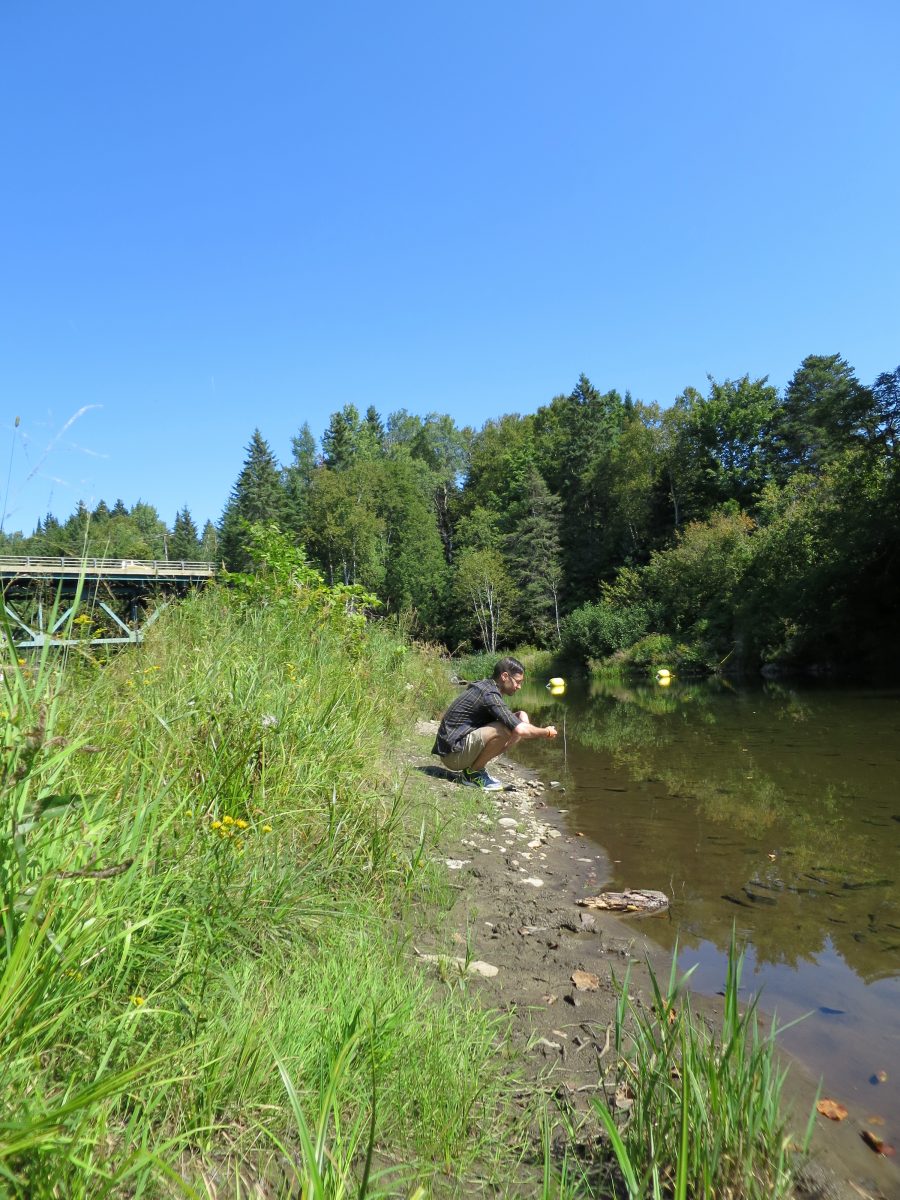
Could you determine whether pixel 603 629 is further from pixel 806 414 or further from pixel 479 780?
pixel 479 780

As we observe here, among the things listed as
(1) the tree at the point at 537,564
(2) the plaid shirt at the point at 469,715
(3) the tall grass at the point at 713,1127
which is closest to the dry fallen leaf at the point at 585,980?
(3) the tall grass at the point at 713,1127

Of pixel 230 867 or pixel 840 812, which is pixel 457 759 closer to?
pixel 840 812

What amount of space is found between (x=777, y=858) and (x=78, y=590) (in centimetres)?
502

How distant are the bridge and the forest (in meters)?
13.0

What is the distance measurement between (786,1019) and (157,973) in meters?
2.59

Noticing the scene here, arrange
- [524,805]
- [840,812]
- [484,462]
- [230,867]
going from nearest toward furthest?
[230,867], [840,812], [524,805], [484,462]

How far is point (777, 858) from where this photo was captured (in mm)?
5281

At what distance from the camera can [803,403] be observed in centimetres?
4431

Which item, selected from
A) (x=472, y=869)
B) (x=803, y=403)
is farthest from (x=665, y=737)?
(x=803, y=403)

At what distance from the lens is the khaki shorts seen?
6.51 meters

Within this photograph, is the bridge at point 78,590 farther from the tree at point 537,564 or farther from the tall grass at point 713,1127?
the tree at point 537,564

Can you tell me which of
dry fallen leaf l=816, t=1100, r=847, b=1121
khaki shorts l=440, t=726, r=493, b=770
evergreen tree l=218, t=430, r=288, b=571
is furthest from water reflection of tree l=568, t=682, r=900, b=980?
evergreen tree l=218, t=430, r=288, b=571

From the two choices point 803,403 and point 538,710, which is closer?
point 538,710

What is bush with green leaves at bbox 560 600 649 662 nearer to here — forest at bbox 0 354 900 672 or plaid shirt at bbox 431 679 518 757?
forest at bbox 0 354 900 672
